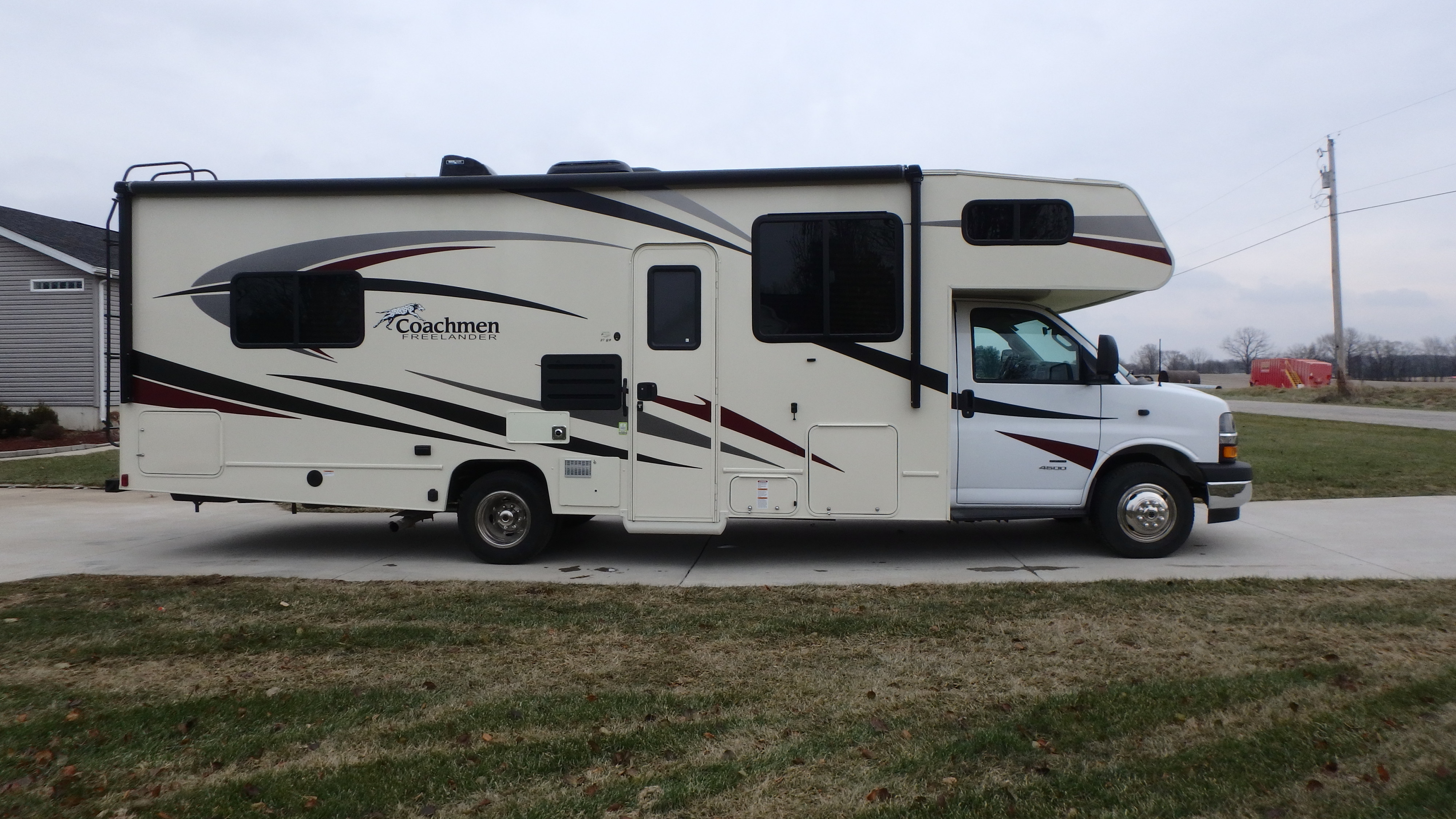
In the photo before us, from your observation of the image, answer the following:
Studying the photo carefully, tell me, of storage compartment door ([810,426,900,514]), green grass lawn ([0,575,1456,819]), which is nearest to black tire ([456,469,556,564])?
green grass lawn ([0,575,1456,819])

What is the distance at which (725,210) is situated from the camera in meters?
7.23

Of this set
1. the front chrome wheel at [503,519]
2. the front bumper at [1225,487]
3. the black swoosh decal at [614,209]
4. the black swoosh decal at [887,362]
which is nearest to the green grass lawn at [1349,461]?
the front bumper at [1225,487]

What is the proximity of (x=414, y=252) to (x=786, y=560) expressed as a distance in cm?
403

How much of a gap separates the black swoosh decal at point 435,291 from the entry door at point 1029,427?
10.8ft

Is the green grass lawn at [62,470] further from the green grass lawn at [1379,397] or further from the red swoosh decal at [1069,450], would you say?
the green grass lawn at [1379,397]

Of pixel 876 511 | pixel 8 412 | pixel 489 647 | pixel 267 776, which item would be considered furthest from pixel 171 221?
pixel 8 412

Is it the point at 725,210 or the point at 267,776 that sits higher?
the point at 725,210

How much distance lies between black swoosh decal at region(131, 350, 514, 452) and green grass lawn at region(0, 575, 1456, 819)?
5.28 ft

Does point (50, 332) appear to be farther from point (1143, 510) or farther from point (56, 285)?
point (1143, 510)

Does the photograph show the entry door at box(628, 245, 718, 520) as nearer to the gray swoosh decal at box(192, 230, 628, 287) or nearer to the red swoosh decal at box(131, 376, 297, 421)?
the gray swoosh decal at box(192, 230, 628, 287)

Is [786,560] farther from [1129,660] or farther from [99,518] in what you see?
[99,518]

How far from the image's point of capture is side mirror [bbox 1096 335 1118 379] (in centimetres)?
725

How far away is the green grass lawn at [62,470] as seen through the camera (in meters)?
12.8

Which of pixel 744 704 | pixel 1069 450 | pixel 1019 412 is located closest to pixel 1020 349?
pixel 1019 412
